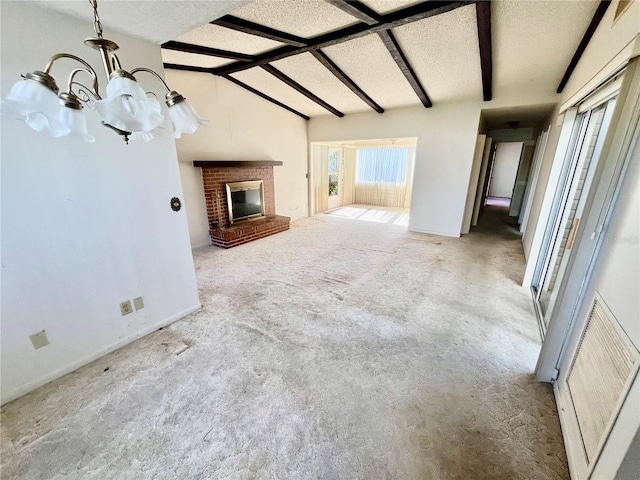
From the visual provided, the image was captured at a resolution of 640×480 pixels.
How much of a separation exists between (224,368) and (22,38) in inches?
88.4

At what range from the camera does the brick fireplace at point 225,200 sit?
420 cm

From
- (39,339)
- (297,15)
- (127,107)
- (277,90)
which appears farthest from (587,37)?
(39,339)

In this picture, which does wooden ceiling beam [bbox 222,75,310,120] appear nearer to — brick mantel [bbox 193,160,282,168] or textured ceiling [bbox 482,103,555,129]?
brick mantel [bbox 193,160,282,168]

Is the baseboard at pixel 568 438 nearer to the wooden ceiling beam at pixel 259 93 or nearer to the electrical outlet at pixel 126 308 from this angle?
the electrical outlet at pixel 126 308

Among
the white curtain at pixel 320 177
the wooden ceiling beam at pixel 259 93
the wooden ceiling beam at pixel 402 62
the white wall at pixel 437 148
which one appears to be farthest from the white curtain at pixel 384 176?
the wooden ceiling beam at pixel 402 62

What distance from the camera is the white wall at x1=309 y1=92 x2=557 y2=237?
14.7ft

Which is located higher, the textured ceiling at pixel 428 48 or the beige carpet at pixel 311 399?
the textured ceiling at pixel 428 48

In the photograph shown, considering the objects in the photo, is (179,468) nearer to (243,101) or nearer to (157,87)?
(157,87)

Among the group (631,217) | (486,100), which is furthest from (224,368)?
(486,100)

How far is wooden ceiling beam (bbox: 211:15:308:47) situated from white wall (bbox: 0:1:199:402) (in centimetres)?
95

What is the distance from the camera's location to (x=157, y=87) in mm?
1907

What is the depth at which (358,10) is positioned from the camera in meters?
2.26

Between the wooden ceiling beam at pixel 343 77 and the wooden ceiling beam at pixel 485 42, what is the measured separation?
1.72m

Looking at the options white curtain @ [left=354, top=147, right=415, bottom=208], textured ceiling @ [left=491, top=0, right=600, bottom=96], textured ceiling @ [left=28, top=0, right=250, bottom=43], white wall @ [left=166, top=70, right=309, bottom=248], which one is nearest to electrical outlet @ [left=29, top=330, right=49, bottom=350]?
textured ceiling @ [left=28, top=0, right=250, bottom=43]
